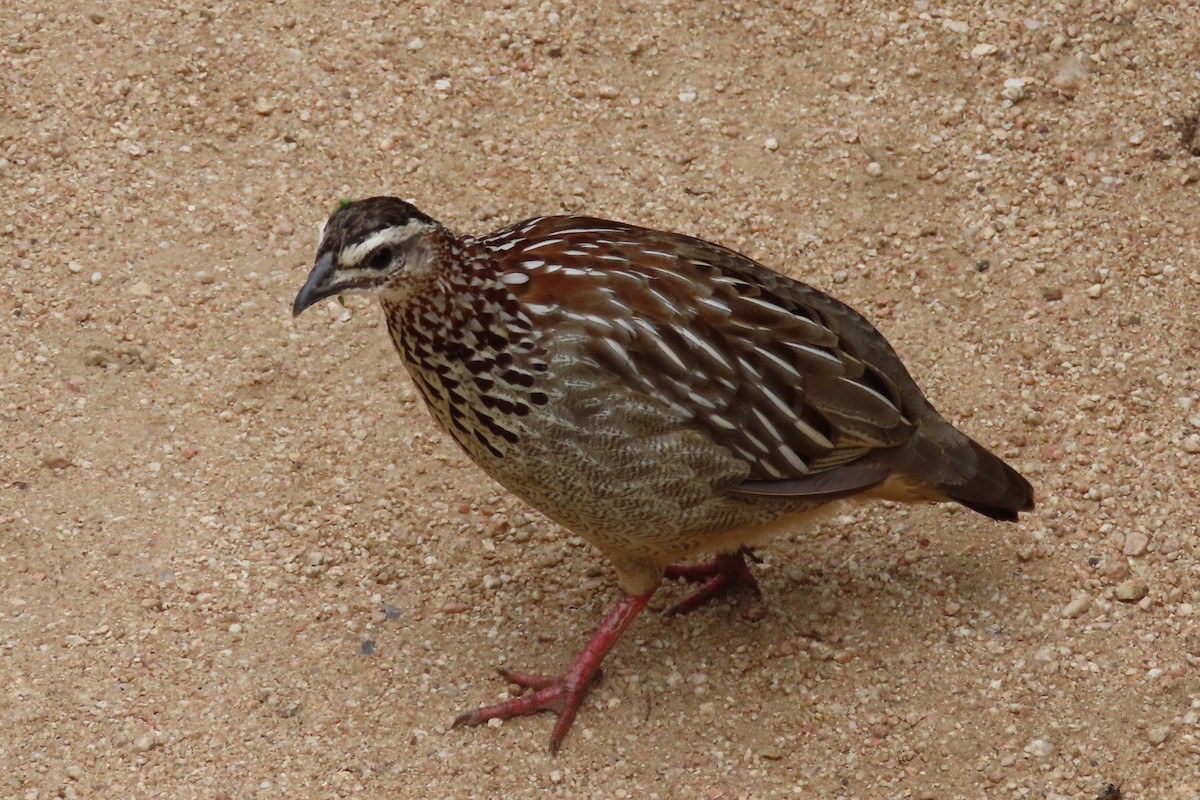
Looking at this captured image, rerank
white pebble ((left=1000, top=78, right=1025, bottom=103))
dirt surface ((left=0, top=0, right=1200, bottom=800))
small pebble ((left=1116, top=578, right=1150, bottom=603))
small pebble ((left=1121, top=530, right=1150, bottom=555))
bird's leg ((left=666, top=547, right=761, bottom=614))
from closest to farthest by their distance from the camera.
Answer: dirt surface ((left=0, top=0, right=1200, bottom=800)) < small pebble ((left=1116, top=578, right=1150, bottom=603)) < small pebble ((left=1121, top=530, right=1150, bottom=555)) < bird's leg ((left=666, top=547, right=761, bottom=614)) < white pebble ((left=1000, top=78, right=1025, bottom=103))

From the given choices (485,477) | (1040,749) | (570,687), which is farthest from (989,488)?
(485,477)

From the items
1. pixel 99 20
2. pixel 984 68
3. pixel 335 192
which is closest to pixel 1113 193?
pixel 984 68

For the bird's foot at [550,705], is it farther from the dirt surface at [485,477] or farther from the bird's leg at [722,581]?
the bird's leg at [722,581]

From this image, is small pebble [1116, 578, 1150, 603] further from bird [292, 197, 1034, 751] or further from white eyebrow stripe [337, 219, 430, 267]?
white eyebrow stripe [337, 219, 430, 267]

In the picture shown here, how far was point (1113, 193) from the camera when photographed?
6.94 meters

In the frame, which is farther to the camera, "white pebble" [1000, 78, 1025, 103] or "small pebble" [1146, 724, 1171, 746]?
"white pebble" [1000, 78, 1025, 103]

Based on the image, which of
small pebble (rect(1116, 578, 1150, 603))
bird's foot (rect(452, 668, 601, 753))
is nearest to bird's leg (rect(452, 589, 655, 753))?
bird's foot (rect(452, 668, 601, 753))

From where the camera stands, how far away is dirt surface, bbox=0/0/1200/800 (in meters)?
5.38

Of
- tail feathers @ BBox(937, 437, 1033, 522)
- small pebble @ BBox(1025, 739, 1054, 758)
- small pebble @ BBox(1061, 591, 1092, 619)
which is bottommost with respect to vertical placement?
small pebble @ BBox(1025, 739, 1054, 758)

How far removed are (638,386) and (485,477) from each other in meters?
1.56

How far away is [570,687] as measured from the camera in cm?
550

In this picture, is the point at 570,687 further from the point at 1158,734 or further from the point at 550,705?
the point at 1158,734

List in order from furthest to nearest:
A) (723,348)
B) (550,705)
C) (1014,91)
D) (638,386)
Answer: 1. (1014,91)
2. (550,705)
3. (723,348)
4. (638,386)

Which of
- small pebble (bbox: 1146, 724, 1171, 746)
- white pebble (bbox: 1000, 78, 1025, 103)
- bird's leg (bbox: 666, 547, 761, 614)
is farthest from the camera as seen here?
white pebble (bbox: 1000, 78, 1025, 103)
